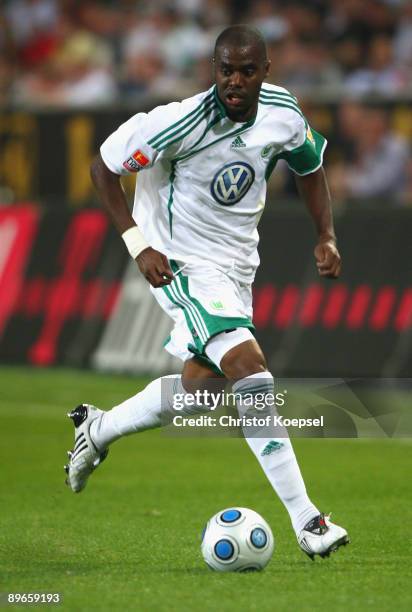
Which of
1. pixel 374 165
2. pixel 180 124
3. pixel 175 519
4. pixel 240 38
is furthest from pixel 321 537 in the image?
pixel 374 165

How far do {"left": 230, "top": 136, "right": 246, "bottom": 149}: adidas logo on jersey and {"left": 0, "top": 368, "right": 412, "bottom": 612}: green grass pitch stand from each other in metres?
1.80

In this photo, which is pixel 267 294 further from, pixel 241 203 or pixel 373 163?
pixel 241 203

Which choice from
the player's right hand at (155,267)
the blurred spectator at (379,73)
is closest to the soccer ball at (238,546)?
the player's right hand at (155,267)

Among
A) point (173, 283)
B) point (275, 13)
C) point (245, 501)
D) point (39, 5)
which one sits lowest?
point (39, 5)

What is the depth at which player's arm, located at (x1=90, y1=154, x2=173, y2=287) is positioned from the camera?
6.16 meters

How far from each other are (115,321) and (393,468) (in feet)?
17.1

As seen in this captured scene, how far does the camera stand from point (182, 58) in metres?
16.7

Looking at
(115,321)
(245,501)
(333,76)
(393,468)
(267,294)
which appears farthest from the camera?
(333,76)

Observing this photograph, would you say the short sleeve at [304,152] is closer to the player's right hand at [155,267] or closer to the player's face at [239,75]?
the player's face at [239,75]

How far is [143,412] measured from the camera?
662 centimetres

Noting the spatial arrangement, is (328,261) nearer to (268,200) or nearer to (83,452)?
(83,452)

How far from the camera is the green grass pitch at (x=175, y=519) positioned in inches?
211

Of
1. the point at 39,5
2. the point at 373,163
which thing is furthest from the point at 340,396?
the point at 39,5

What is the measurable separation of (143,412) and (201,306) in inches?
24.3
